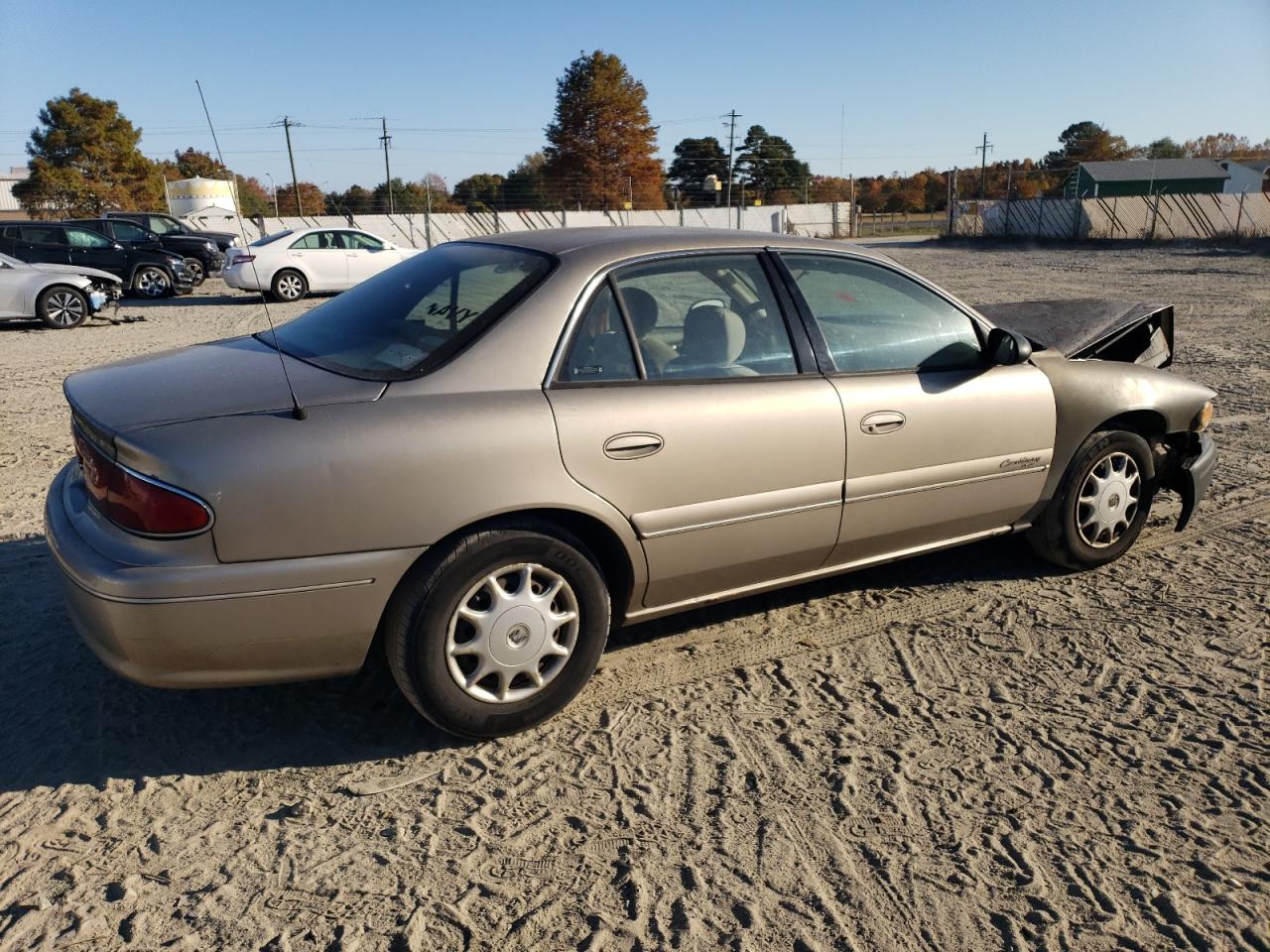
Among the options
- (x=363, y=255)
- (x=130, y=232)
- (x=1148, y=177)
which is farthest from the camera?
(x=1148, y=177)

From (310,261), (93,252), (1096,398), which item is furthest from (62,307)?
(1096,398)

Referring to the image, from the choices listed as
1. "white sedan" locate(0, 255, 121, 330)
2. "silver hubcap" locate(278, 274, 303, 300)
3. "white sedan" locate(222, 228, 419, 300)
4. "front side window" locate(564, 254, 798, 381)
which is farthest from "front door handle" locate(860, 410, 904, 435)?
"silver hubcap" locate(278, 274, 303, 300)

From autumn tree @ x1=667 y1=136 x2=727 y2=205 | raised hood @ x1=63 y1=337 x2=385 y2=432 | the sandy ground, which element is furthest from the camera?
autumn tree @ x1=667 y1=136 x2=727 y2=205

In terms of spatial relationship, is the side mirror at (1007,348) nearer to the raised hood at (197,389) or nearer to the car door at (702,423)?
the car door at (702,423)

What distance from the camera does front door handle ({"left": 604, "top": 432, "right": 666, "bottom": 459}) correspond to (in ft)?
10.4

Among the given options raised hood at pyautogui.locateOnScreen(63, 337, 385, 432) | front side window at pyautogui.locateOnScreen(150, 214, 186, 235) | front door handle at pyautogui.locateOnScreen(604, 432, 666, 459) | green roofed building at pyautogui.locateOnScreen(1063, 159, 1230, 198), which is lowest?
front door handle at pyautogui.locateOnScreen(604, 432, 666, 459)

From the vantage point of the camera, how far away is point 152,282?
19.6 m

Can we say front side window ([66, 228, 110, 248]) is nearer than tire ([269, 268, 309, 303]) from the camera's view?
No

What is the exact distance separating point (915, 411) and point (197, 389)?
2.61m

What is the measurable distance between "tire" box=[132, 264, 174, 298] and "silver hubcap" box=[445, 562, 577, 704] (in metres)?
19.3

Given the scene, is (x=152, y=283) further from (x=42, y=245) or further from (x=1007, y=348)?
(x=1007, y=348)

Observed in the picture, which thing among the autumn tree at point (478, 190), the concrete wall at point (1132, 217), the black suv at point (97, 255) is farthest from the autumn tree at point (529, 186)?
the black suv at point (97, 255)

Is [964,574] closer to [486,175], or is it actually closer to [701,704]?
[701,704]

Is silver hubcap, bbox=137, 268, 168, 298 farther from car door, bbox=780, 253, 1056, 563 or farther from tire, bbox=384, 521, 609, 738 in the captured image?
tire, bbox=384, 521, 609, 738
